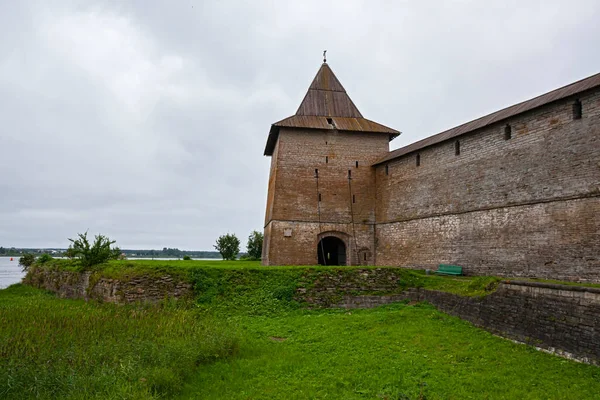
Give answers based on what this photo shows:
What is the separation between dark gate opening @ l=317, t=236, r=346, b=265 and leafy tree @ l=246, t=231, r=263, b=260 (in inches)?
690

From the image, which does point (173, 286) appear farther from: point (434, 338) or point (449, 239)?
point (449, 239)

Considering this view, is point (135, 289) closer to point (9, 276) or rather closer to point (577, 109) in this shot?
point (577, 109)

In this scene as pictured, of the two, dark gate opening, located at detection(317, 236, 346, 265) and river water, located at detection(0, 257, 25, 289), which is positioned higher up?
dark gate opening, located at detection(317, 236, 346, 265)

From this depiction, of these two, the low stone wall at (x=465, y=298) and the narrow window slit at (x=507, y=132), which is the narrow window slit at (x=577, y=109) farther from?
the low stone wall at (x=465, y=298)

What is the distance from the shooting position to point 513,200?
1370cm

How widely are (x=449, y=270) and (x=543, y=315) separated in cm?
702

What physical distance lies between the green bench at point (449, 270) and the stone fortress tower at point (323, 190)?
17.6ft

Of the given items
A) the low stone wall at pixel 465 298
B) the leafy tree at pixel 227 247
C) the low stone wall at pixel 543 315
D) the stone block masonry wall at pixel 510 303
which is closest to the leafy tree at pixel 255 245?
the leafy tree at pixel 227 247

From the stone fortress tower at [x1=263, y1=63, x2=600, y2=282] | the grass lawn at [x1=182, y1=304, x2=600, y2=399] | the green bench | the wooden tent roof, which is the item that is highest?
the wooden tent roof

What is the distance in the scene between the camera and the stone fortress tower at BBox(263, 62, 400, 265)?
2050 centimetres

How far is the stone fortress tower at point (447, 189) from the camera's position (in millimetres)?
11812

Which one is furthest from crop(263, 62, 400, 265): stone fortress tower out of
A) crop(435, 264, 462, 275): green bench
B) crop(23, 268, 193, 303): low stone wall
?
crop(23, 268, 193, 303): low stone wall

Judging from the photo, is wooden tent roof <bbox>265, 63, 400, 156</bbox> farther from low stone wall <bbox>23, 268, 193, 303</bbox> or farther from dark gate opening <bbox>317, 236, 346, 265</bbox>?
low stone wall <bbox>23, 268, 193, 303</bbox>

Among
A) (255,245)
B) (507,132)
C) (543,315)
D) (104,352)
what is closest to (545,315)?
(543,315)
